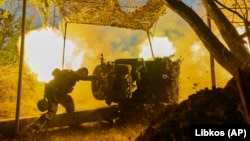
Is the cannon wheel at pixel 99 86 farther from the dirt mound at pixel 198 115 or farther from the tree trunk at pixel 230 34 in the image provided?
the dirt mound at pixel 198 115

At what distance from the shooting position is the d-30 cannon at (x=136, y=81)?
1075 cm

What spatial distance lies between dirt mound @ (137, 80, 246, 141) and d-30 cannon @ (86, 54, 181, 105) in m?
4.66

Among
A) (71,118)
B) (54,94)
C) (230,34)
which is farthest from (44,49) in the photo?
(230,34)

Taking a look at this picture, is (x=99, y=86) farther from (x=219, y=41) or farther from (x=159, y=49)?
(x=159, y=49)

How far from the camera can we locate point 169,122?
5484 mm

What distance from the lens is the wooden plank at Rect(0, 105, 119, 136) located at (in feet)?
29.9

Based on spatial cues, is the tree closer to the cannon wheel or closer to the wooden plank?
the cannon wheel

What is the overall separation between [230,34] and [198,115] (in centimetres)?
258

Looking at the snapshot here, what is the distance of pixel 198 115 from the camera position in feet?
17.7

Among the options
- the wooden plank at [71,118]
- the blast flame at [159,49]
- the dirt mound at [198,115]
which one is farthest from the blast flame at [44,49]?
the dirt mound at [198,115]

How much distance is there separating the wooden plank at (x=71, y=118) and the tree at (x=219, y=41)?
15.0ft

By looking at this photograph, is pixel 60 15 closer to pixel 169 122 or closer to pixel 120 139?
pixel 120 139

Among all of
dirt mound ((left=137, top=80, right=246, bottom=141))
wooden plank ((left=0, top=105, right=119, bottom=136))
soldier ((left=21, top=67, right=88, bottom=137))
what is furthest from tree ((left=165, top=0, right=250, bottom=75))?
wooden plank ((left=0, top=105, right=119, bottom=136))

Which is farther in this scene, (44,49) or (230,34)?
(44,49)
